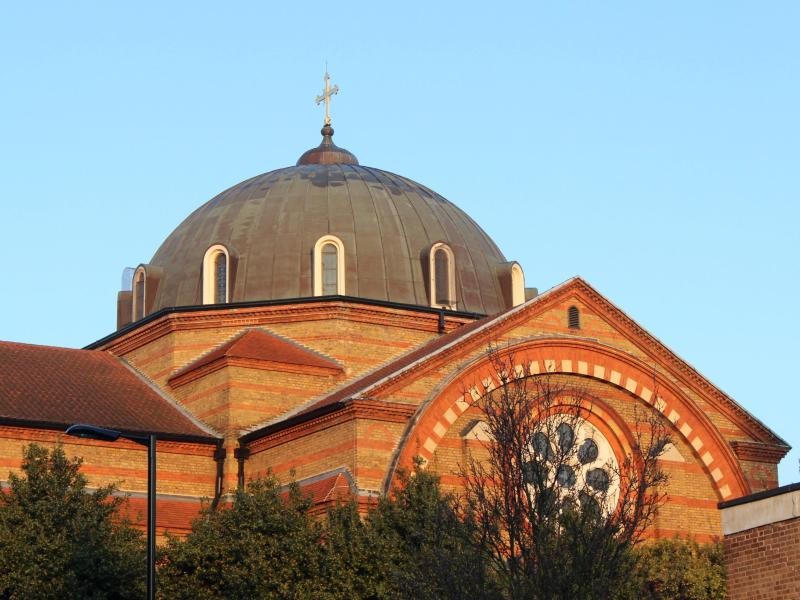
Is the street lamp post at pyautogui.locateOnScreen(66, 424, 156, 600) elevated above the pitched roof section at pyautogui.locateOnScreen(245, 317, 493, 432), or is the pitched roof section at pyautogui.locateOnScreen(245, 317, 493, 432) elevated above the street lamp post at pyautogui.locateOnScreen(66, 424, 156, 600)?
the pitched roof section at pyautogui.locateOnScreen(245, 317, 493, 432)

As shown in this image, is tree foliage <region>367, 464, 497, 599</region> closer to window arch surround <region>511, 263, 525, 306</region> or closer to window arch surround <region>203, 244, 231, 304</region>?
window arch surround <region>203, 244, 231, 304</region>

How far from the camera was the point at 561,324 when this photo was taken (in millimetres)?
40625

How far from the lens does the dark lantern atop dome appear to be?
51.2 meters

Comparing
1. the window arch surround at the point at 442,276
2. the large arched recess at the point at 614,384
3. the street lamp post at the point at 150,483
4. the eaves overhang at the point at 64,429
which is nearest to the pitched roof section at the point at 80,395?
the eaves overhang at the point at 64,429

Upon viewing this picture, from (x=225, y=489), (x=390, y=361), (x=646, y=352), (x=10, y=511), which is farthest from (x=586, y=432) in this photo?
(x=10, y=511)

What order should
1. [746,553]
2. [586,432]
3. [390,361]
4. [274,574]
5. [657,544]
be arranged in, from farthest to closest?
1. [390,361]
2. [586,432]
3. [657,544]
4. [274,574]
5. [746,553]

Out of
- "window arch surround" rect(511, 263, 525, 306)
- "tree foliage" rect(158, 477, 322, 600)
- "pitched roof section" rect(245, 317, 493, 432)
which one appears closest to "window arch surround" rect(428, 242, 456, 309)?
"pitched roof section" rect(245, 317, 493, 432)

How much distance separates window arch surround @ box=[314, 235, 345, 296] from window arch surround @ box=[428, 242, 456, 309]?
8.21 feet

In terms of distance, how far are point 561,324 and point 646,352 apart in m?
2.24

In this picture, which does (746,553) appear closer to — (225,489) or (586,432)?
(586,432)

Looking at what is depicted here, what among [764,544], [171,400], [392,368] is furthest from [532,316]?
[764,544]

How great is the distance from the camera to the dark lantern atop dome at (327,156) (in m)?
51.2

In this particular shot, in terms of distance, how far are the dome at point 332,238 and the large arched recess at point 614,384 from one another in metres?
6.16

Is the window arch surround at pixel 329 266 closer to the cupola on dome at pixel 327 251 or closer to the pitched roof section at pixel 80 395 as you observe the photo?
the cupola on dome at pixel 327 251
